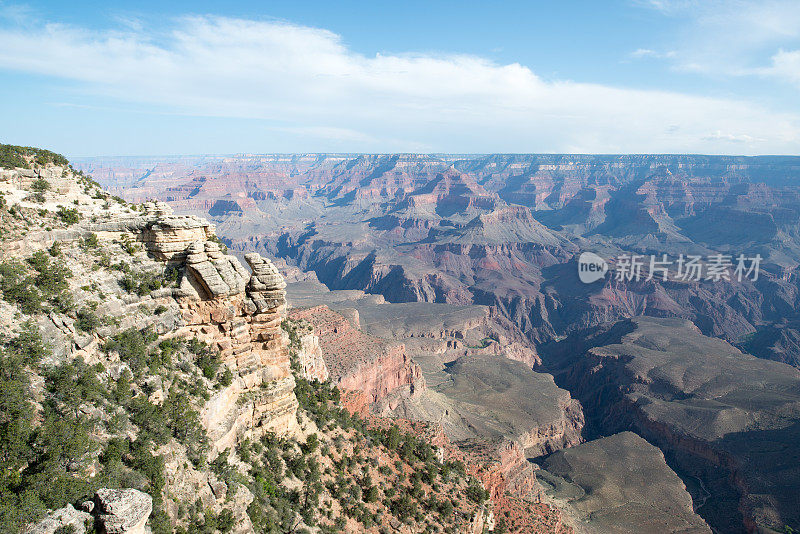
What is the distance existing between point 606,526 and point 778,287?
165m

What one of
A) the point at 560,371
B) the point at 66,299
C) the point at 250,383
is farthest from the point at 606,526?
the point at 560,371

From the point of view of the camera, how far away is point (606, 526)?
48.6 meters

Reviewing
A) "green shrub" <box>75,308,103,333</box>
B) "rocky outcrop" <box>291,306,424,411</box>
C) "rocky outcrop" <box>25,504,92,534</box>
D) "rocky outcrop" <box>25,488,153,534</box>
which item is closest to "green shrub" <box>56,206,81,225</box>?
"green shrub" <box>75,308,103,333</box>

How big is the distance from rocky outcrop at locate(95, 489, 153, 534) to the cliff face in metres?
5.40

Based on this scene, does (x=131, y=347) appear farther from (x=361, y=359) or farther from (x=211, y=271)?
(x=361, y=359)

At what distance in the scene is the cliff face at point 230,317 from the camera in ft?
59.6


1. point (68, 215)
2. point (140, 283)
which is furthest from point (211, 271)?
point (68, 215)

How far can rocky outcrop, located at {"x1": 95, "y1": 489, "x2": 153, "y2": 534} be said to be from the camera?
10.3 m

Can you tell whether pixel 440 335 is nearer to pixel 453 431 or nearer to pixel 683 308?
pixel 453 431

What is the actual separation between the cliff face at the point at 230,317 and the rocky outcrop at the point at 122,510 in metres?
5.40

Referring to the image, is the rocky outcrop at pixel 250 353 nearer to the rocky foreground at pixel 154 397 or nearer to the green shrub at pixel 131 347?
the rocky foreground at pixel 154 397

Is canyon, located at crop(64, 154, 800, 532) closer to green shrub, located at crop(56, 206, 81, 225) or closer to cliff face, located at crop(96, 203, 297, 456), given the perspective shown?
cliff face, located at crop(96, 203, 297, 456)

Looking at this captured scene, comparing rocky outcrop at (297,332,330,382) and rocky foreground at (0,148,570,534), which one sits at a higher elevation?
rocky foreground at (0,148,570,534)

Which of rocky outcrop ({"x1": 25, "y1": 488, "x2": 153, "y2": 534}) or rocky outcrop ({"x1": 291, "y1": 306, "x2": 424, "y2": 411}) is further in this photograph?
rocky outcrop ({"x1": 291, "y1": 306, "x2": 424, "y2": 411})
